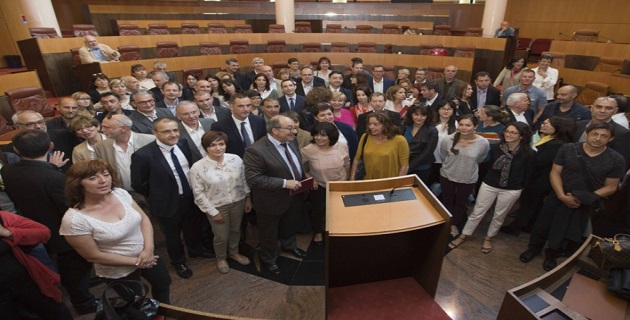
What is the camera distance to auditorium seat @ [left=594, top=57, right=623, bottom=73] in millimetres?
6280

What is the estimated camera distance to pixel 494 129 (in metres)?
3.23

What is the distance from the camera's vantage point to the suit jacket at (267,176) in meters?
2.37

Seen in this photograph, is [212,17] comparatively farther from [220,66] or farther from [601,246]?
[601,246]

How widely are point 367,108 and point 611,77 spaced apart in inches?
218

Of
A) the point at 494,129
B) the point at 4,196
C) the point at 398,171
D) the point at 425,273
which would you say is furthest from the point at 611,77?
the point at 4,196

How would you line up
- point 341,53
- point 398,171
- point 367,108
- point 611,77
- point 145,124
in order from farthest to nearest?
point 341,53, point 611,77, point 367,108, point 145,124, point 398,171

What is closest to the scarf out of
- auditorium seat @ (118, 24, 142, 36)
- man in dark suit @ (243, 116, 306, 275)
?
man in dark suit @ (243, 116, 306, 275)

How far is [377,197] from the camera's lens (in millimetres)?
1839

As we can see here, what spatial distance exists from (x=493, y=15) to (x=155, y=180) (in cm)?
1004

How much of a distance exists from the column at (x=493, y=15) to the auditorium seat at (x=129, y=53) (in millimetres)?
9099

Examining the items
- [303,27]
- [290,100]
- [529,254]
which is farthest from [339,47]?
[529,254]

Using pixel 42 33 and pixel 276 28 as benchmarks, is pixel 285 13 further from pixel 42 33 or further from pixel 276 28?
pixel 42 33

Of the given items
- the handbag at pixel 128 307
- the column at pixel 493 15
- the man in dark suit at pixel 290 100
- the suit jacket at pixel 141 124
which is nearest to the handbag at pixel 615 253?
the handbag at pixel 128 307

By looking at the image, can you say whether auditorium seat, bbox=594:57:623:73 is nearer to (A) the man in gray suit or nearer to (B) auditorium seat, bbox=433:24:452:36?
(B) auditorium seat, bbox=433:24:452:36
